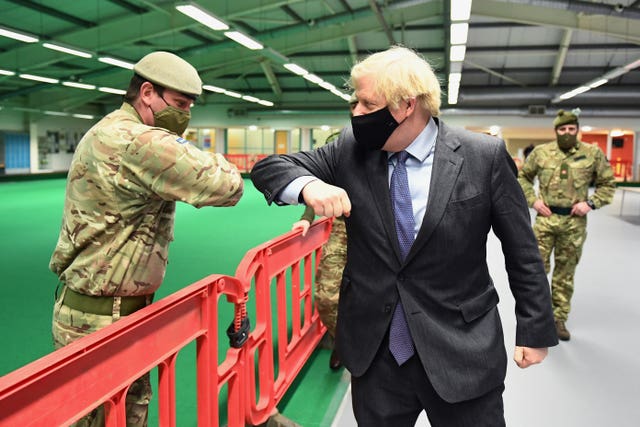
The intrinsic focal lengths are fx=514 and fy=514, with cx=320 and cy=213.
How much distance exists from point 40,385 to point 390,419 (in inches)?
41.5

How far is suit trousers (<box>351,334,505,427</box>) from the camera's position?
1623 millimetres

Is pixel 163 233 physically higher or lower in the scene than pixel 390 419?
higher

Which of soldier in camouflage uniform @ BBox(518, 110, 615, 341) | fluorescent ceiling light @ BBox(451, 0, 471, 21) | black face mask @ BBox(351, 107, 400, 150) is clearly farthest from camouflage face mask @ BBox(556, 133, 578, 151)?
fluorescent ceiling light @ BBox(451, 0, 471, 21)

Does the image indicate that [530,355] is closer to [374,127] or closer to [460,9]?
[374,127]

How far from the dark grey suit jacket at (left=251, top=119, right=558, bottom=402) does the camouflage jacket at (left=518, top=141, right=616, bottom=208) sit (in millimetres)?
3133

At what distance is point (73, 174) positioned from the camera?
1.92m

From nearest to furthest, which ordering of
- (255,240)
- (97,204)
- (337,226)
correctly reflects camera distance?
1. (97,204)
2. (337,226)
3. (255,240)

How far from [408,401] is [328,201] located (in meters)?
0.75

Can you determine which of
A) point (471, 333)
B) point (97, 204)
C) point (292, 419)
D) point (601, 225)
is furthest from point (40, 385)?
point (601, 225)

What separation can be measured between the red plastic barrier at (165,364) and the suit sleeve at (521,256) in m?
1.11

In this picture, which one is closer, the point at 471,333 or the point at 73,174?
the point at 471,333

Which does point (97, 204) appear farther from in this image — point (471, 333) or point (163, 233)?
point (471, 333)

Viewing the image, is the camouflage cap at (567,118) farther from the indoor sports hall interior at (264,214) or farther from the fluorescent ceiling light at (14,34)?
the fluorescent ceiling light at (14,34)

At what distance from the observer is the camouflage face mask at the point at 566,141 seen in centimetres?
444
